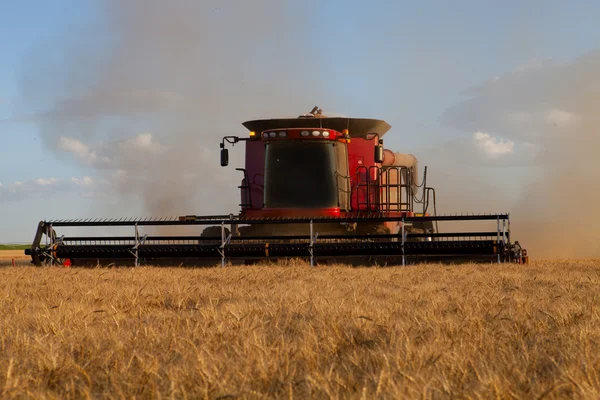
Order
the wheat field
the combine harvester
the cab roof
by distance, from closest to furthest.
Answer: the wheat field → the combine harvester → the cab roof

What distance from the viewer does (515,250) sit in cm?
1273

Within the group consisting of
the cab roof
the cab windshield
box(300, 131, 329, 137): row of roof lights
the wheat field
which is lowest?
the wheat field

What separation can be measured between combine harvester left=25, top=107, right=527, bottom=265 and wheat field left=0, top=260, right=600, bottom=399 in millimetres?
4222

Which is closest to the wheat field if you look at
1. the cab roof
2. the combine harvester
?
the combine harvester

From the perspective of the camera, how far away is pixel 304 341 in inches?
169

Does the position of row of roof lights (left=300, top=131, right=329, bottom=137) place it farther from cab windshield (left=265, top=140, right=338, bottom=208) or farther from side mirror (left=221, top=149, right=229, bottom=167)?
side mirror (left=221, top=149, right=229, bottom=167)

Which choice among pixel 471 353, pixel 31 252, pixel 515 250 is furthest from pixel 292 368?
pixel 31 252

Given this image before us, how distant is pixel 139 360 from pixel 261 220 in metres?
9.46

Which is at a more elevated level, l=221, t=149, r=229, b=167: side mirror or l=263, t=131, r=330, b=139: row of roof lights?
l=263, t=131, r=330, b=139: row of roof lights

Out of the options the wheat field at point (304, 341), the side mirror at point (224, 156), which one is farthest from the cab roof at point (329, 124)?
the wheat field at point (304, 341)

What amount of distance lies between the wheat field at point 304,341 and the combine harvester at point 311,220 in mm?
4222

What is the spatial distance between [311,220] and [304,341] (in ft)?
27.4

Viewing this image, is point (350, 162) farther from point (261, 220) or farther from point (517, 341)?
point (517, 341)

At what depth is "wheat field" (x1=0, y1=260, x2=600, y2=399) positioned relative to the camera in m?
3.16
